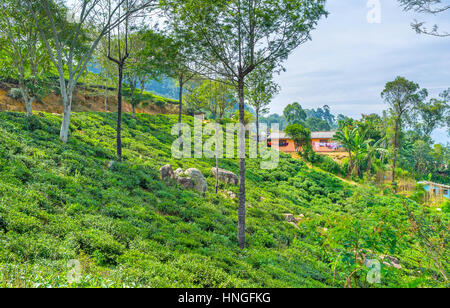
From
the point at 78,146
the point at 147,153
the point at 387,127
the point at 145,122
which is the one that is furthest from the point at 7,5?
the point at 387,127

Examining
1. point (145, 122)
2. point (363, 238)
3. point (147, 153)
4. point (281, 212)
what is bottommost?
point (281, 212)

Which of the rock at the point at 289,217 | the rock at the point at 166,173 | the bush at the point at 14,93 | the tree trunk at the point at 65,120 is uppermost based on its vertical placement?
the bush at the point at 14,93

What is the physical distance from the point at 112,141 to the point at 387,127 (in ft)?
162

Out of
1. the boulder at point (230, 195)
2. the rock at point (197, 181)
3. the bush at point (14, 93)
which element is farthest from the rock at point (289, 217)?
the bush at point (14, 93)

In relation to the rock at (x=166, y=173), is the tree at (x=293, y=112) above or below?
above

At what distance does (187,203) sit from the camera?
1123cm

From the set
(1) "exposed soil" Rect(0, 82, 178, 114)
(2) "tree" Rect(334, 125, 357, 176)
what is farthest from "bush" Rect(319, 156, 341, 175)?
(1) "exposed soil" Rect(0, 82, 178, 114)

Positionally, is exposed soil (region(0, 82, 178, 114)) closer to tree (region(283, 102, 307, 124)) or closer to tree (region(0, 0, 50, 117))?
tree (region(0, 0, 50, 117))

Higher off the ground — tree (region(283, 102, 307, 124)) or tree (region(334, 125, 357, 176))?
tree (region(283, 102, 307, 124))

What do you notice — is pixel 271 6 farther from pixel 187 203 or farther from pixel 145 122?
pixel 145 122

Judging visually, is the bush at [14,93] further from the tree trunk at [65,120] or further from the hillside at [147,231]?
the tree trunk at [65,120]

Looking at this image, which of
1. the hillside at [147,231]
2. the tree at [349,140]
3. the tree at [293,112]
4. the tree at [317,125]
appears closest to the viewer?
the hillside at [147,231]

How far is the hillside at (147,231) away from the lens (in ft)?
15.2

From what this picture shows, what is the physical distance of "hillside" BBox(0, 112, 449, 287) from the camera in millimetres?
4625
